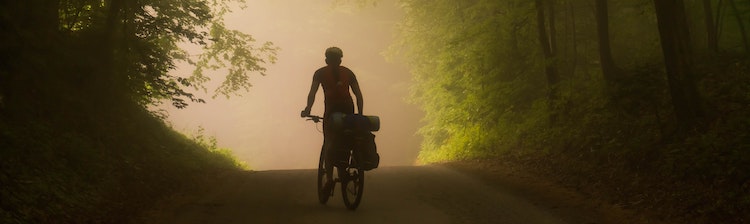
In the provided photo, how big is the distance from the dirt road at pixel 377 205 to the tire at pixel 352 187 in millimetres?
136

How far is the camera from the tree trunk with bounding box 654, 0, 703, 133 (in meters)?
9.51

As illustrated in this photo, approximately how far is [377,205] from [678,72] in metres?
5.11

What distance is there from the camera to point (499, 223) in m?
6.92

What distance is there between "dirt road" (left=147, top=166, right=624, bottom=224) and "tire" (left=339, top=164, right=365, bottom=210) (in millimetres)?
136

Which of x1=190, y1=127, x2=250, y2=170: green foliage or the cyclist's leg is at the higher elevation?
x1=190, y1=127, x2=250, y2=170: green foliage

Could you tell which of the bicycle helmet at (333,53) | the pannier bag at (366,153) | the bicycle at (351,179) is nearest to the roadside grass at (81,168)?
the bicycle at (351,179)

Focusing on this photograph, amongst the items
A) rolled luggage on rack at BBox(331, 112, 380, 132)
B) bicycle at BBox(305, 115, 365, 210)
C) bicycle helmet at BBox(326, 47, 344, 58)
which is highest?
bicycle helmet at BBox(326, 47, 344, 58)

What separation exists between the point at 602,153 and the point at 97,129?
8632 millimetres

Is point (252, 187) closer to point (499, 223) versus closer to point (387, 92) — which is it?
point (499, 223)

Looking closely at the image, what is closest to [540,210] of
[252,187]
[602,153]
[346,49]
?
[602,153]

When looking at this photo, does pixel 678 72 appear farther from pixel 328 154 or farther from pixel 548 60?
pixel 328 154

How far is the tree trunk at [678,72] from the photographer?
951 cm

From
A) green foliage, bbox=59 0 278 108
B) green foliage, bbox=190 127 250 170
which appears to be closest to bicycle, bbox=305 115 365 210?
green foliage, bbox=59 0 278 108

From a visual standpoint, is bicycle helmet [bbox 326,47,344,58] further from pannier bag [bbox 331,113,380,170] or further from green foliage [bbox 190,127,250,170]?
green foliage [bbox 190,127,250,170]
